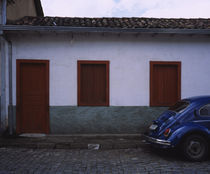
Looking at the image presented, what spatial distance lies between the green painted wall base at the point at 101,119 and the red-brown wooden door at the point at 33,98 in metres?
0.41

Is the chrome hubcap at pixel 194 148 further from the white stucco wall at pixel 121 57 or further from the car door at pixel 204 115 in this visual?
the white stucco wall at pixel 121 57

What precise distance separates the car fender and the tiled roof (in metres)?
4.29

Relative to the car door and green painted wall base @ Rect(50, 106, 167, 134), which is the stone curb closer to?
green painted wall base @ Rect(50, 106, 167, 134)

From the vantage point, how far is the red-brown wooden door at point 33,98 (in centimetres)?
782

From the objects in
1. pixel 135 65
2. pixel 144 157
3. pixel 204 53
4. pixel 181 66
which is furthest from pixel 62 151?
pixel 204 53

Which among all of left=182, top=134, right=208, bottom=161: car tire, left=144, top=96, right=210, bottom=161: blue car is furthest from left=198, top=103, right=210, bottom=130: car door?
left=182, top=134, right=208, bottom=161: car tire

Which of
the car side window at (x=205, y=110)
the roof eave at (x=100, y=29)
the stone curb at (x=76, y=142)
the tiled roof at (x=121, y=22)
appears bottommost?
the stone curb at (x=76, y=142)

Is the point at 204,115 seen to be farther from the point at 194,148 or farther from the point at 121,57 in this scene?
the point at 121,57

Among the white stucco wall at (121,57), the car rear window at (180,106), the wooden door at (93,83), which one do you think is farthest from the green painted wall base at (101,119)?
the car rear window at (180,106)

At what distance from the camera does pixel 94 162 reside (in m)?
5.04

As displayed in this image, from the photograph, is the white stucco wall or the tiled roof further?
the tiled roof

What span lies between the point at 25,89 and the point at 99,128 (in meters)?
3.23

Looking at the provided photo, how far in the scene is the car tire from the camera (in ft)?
16.5

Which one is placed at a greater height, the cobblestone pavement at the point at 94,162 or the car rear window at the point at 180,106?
the car rear window at the point at 180,106
